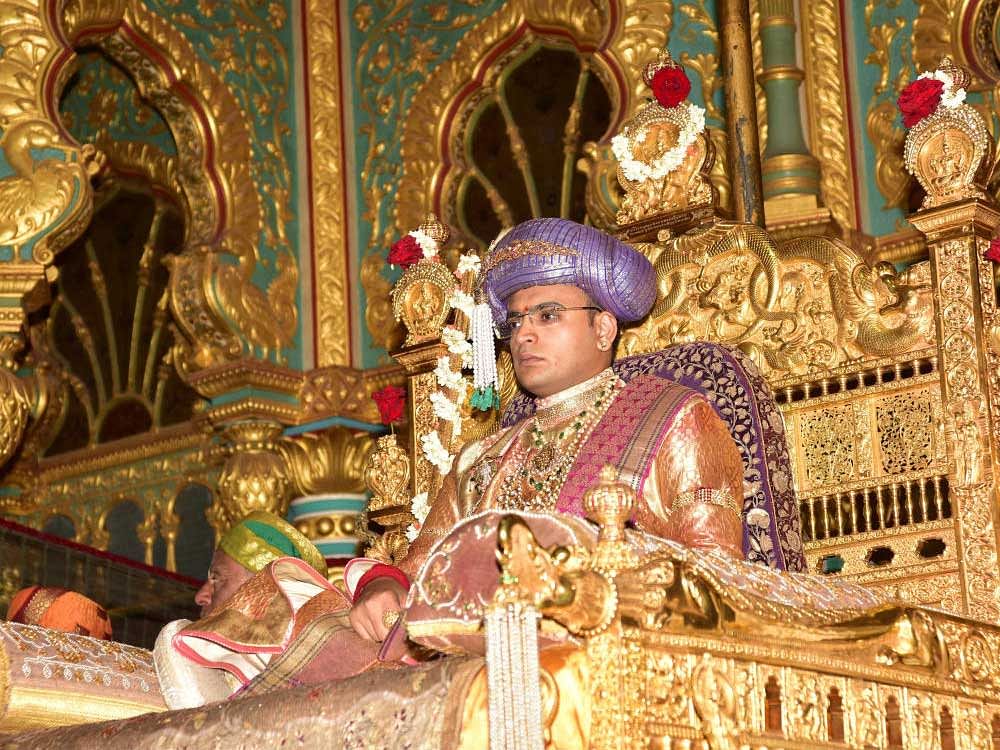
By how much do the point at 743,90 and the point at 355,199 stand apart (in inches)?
96.5

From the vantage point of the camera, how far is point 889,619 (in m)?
3.57

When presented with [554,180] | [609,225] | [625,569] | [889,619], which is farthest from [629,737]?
[554,180]

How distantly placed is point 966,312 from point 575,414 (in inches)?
36.0

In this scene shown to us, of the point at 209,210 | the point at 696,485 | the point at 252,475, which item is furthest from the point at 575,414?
the point at 209,210

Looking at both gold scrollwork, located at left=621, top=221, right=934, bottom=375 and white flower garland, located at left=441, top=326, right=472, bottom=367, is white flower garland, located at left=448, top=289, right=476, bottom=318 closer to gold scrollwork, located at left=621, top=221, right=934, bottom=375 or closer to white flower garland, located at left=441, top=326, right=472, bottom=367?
white flower garland, located at left=441, top=326, right=472, bottom=367

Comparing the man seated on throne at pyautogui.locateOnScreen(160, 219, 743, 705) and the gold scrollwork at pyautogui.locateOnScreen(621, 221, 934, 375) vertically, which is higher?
the gold scrollwork at pyautogui.locateOnScreen(621, 221, 934, 375)

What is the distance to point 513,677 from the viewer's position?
2943 mm

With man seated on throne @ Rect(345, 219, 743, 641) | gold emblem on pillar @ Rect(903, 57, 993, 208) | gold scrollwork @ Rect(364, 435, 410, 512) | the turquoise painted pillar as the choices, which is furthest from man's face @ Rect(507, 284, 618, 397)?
the turquoise painted pillar

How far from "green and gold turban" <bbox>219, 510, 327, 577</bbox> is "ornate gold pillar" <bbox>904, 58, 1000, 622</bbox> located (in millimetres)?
1504

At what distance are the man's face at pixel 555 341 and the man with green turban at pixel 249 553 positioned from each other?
773mm

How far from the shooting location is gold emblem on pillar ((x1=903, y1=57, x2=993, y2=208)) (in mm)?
4320

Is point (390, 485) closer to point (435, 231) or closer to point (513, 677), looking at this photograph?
point (435, 231)

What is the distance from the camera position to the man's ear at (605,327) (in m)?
4.19

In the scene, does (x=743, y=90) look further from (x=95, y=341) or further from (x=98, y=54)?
(x=95, y=341)
